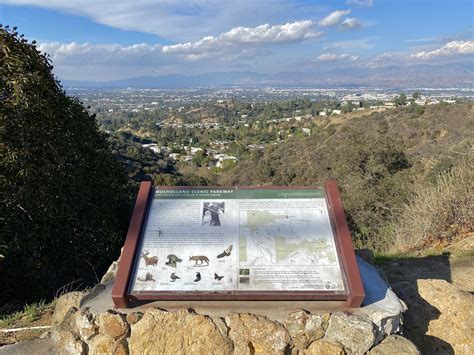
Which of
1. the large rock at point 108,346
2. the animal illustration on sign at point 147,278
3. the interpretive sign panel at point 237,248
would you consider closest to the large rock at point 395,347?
the interpretive sign panel at point 237,248

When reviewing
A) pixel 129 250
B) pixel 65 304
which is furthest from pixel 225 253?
pixel 65 304

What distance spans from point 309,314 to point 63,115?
18.0ft

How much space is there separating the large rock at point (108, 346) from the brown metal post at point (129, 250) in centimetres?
27

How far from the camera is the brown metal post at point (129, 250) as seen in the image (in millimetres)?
3217

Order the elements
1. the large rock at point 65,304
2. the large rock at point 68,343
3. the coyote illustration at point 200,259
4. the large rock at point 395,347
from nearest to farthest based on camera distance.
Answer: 1. the large rock at point 395,347
2. the large rock at point 68,343
3. the coyote illustration at point 200,259
4. the large rock at point 65,304

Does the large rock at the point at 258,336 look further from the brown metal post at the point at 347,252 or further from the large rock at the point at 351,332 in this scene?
the brown metal post at the point at 347,252

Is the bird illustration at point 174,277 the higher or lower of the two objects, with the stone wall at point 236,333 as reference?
higher

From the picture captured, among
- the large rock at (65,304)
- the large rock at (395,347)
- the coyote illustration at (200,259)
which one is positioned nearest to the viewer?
the large rock at (395,347)

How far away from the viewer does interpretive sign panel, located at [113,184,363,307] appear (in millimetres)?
3234

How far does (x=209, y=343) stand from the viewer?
3059 mm

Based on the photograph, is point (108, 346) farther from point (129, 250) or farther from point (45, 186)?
point (45, 186)

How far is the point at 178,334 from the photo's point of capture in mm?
3125

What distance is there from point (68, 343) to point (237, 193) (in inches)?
79.1

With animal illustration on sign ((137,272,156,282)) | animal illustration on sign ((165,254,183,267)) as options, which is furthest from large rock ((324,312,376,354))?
animal illustration on sign ((137,272,156,282))
